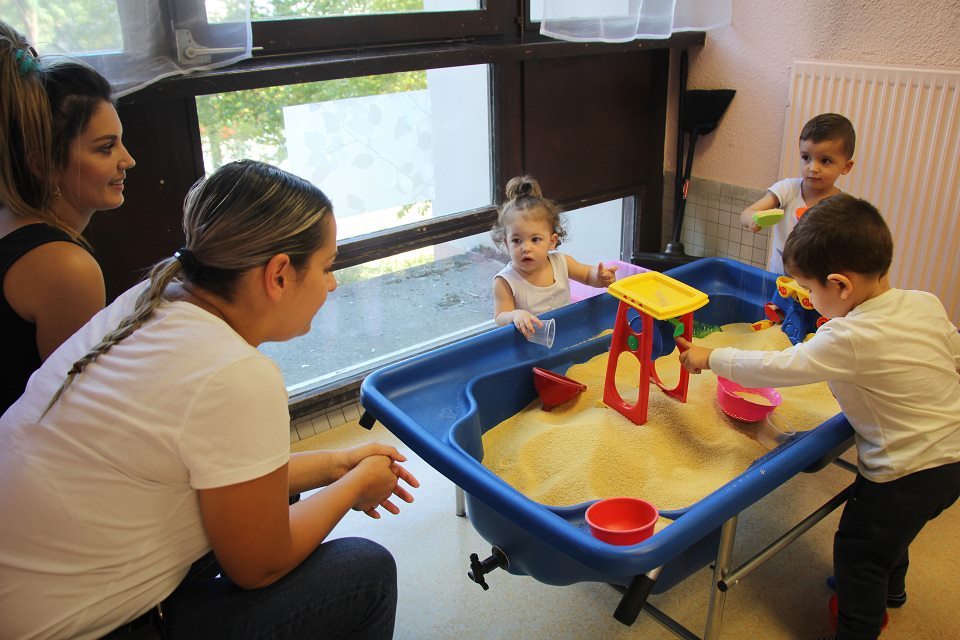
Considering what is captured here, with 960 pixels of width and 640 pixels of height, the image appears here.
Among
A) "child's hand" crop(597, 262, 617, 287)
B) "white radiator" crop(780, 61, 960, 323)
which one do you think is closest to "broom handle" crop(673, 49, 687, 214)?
"white radiator" crop(780, 61, 960, 323)

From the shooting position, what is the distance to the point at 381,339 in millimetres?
2766

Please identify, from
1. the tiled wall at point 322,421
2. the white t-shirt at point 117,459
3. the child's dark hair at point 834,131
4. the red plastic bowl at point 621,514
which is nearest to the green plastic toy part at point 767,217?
the child's dark hair at point 834,131

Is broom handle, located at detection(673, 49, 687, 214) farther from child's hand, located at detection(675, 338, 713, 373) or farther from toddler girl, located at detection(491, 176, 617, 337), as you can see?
child's hand, located at detection(675, 338, 713, 373)

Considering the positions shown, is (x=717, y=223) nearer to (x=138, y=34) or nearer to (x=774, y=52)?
(x=774, y=52)

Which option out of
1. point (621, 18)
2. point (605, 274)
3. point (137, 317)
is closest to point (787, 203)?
point (605, 274)

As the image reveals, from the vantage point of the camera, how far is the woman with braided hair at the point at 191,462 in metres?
1.01

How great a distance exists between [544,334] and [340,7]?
111 centimetres

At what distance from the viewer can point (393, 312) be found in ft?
9.22

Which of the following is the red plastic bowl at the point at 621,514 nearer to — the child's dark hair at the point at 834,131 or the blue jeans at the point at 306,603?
the blue jeans at the point at 306,603

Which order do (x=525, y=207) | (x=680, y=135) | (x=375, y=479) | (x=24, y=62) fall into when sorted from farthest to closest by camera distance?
(x=680, y=135) → (x=525, y=207) → (x=24, y=62) → (x=375, y=479)

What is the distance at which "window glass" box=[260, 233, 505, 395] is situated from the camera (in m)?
2.59

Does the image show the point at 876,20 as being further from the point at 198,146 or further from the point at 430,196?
the point at 198,146

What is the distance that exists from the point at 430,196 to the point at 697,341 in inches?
40.9

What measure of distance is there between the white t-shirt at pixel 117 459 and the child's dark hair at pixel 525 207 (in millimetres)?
1190
